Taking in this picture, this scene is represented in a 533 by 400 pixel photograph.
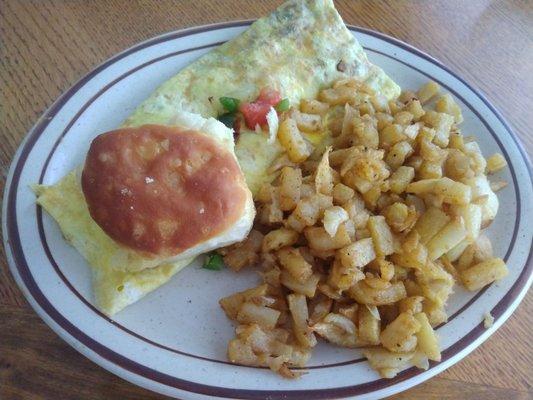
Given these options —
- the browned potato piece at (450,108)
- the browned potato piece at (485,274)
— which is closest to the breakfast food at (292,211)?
the browned potato piece at (485,274)

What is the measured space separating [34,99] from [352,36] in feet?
4.21

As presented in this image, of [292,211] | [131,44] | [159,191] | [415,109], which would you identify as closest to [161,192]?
[159,191]

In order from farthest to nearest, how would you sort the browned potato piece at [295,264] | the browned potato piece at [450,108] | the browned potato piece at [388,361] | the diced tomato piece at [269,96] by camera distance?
1. the browned potato piece at [450,108]
2. the diced tomato piece at [269,96]
3. the browned potato piece at [295,264]
4. the browned potato piece at [388,361]

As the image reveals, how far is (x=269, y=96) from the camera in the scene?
1.84m

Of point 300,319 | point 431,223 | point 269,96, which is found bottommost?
point 300,319

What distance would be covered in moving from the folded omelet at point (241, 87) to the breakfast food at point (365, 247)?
0.61ft

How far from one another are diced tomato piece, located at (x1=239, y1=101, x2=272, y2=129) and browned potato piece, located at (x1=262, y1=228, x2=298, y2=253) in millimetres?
410

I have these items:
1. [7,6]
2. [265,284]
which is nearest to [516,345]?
[265,284]

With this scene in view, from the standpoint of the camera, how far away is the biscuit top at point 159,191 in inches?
56.5

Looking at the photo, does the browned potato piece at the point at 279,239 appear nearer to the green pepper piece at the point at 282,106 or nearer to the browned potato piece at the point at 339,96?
the green pepper piece at the point at 282,106

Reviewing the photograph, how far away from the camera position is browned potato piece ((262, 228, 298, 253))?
157cm

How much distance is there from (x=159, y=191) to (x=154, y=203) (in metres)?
0.04

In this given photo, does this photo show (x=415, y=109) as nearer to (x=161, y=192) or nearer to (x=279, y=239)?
(x=279, y=239)

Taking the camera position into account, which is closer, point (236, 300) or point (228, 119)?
point (236, 300)
